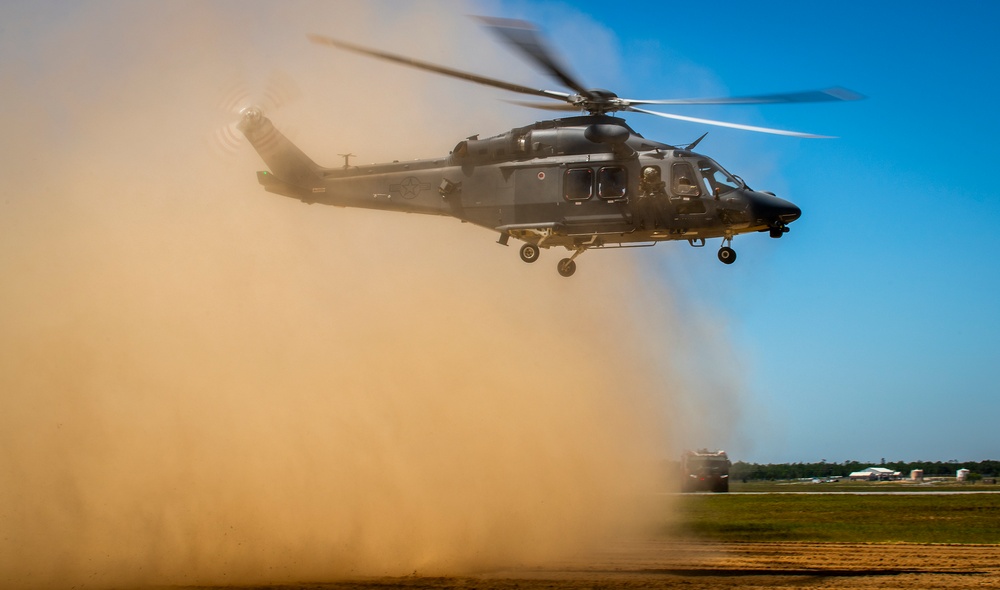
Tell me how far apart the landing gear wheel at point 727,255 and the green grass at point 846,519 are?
1109 centimetres

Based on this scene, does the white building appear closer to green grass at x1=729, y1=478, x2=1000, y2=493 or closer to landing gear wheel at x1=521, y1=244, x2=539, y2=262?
green grass at x1=729, y1=478, x2=1000, y2=493

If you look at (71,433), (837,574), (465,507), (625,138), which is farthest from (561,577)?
(71,433)

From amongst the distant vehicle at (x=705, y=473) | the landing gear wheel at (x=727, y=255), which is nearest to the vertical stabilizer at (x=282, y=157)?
the landing gear wheel at (x=727, y=255)

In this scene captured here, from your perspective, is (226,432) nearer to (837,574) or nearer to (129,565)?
(129,565)

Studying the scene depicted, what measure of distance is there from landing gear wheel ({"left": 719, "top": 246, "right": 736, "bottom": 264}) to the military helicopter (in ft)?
0.07

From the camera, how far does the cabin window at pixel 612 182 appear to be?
755 inches

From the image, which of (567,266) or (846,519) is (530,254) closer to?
(567,266)

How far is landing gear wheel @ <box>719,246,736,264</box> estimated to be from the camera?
18.9 metres

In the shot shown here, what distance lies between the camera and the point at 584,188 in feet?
63.7

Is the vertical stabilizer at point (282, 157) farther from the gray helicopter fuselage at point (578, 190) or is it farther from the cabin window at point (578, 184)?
the cabin window at point (578, 184)

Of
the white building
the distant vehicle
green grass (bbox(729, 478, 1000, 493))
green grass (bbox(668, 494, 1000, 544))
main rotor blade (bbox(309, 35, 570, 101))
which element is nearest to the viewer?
main rotor blade (bbox(309, 35, 570, 101))

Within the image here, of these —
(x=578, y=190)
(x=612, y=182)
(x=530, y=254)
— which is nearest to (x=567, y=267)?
(x=530, y=254)

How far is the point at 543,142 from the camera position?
19.8 meters

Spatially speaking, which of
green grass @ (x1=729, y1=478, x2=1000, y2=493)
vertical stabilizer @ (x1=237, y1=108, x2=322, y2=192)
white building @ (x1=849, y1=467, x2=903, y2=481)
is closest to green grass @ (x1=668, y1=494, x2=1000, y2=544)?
green grass @ (x1=729, y1=478, x2=1000, y2=493)
